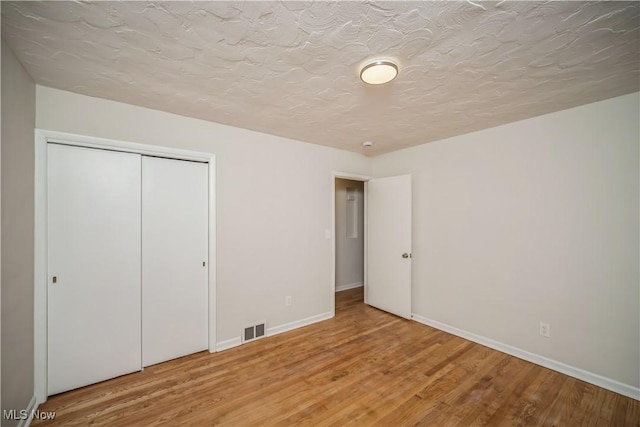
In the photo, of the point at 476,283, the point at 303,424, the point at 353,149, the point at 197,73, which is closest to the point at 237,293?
the point at 303,424

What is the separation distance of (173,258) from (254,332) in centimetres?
121

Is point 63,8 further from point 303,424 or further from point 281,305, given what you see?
point 281,305

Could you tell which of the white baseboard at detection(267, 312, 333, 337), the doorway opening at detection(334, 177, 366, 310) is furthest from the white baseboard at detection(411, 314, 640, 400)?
the doorway opening at detection(334, 177, 366, 310)

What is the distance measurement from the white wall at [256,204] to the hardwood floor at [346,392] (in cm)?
56

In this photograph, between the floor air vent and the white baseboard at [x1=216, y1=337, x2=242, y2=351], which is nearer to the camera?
the white baseboard at [x1=216, y1=337, x2=242, y2=351]

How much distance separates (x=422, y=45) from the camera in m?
1.45

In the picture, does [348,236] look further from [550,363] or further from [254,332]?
[550,363]

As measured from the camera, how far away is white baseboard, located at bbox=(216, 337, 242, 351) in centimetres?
268

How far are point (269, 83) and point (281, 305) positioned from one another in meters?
2.44

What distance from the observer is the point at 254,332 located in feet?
9.53

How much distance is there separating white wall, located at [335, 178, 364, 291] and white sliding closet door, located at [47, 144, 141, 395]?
10.8ft

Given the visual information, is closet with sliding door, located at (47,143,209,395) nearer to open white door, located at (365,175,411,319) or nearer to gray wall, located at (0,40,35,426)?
gray wall, located at (0,40,35,426)

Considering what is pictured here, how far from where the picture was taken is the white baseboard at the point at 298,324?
3.06 meters

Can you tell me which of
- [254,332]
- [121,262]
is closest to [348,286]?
[254,332]
